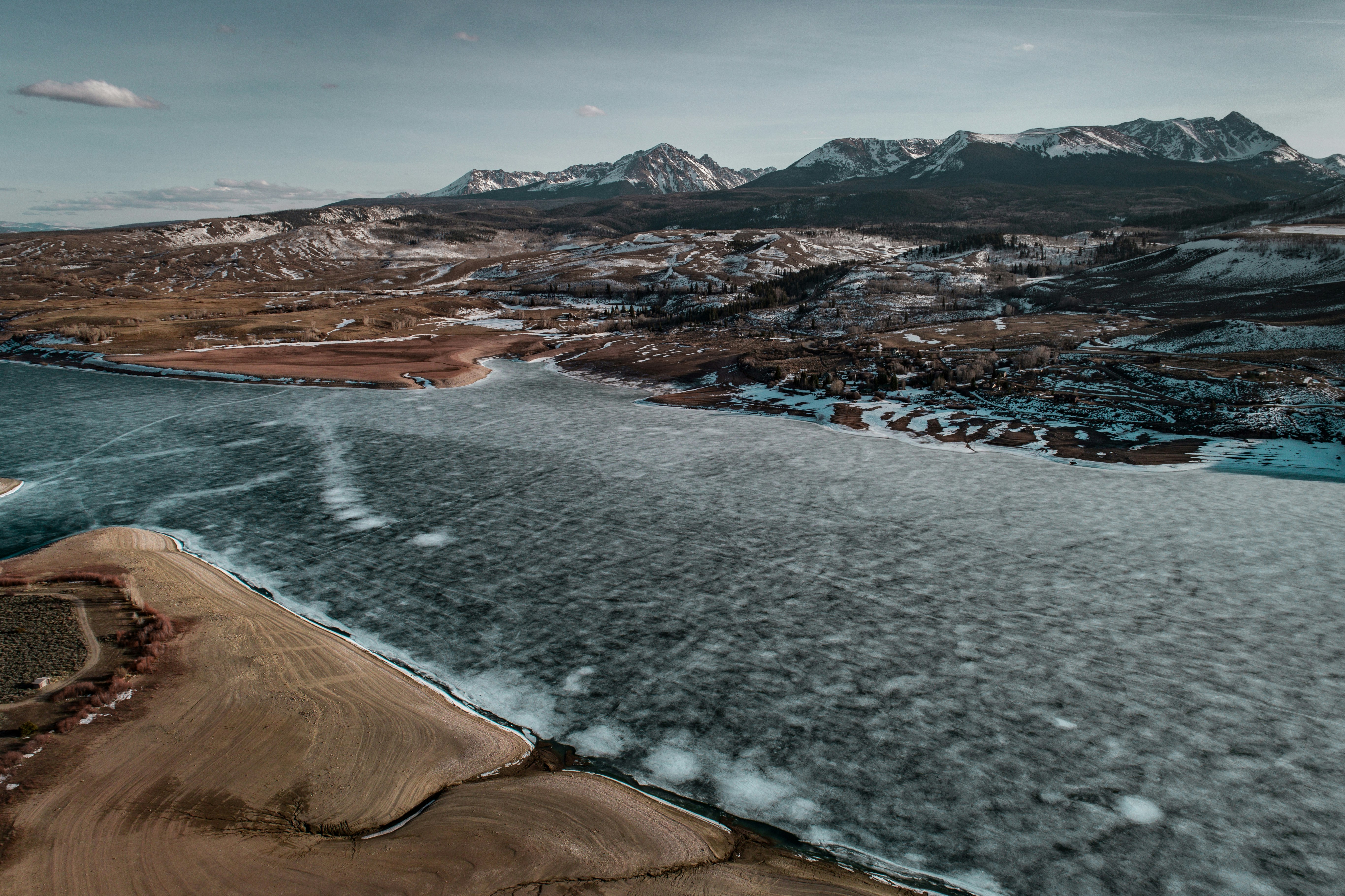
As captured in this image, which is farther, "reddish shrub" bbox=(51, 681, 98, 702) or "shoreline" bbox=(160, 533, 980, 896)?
"reddish shrub" bbox=(51, 681, 98, 702)

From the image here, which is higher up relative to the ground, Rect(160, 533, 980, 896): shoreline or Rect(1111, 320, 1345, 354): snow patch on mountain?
Rect(1111, 320, 1345, 354): snow patch on mountain

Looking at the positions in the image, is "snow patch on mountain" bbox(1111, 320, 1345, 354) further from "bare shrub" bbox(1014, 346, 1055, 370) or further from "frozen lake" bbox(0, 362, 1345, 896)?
"frozen lake" bbox(0, 362, 1345, 896)

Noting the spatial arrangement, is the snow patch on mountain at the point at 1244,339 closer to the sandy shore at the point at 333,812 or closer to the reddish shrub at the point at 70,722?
the sandy shore at the point at 333,812

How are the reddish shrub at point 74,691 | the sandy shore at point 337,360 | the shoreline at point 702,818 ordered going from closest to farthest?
the shoreline at point 702,818, the reddish shrub at point 74,691, the sandy shore at point 337,360

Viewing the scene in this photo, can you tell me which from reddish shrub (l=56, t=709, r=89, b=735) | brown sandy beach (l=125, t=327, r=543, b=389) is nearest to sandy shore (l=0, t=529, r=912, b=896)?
reddish shrub (l=56, t=709, r=89, b=735)

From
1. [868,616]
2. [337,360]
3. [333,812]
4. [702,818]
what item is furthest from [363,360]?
[702,818]

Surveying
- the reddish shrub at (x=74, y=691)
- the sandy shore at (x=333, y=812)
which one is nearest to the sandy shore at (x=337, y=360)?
the reddish shrub at (x=74, y=691)

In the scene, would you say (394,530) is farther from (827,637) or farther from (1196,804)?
(1196,804)
